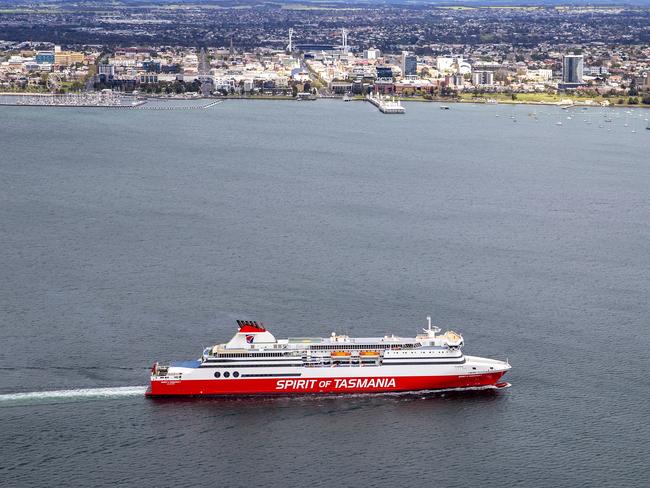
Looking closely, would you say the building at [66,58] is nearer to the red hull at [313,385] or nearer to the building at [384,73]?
the building at [384,73]

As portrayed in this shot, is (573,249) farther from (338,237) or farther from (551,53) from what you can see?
(551,53)

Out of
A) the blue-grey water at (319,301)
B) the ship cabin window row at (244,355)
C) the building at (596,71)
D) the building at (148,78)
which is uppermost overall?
the ship cabin window row at (244,355)

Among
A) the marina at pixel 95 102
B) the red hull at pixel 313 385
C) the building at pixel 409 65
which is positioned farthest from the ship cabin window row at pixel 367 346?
the building at pixel 409 65

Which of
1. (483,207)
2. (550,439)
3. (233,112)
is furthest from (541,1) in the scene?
(550,439)

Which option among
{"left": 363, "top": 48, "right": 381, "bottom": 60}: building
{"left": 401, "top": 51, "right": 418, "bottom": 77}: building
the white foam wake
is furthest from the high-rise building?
the white foam wake

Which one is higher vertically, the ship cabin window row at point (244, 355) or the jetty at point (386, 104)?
the ship cabin window row at point (244, 355)

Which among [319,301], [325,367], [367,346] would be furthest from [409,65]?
[325,367]

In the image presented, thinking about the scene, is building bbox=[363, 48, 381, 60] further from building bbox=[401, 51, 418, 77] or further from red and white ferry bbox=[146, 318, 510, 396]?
red and white ferry bbox=[146, 318, 510, 396]
